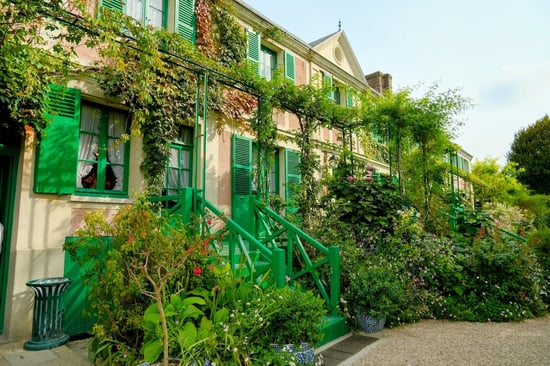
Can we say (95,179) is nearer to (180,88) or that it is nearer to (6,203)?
(6,203)

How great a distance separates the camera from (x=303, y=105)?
6684mm

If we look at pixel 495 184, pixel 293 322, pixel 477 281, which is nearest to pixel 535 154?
pixel 495 184

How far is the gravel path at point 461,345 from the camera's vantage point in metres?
3.48

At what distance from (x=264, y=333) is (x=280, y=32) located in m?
7.22

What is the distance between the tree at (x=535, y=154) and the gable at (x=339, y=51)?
16909mm

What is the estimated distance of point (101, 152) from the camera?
5238 mm

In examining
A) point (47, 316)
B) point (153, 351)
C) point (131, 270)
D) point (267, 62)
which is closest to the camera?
point (153, 351)

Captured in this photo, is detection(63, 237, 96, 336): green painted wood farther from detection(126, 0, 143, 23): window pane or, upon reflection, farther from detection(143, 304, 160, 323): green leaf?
detection(126, 0, 143, 23): window pane

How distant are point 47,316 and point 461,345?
471 centimetres

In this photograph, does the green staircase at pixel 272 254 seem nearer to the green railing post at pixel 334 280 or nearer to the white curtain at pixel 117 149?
the green railing post at pixel 334 280

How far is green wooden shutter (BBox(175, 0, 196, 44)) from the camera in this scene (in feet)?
20.7

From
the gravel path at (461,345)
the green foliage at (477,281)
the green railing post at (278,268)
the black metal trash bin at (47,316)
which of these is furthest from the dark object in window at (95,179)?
the green foliage at (477,281)

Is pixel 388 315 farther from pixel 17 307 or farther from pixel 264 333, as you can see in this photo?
pixel 17 307

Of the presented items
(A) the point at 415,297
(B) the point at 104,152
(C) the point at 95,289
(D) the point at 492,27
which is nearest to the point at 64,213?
(B) the point at 104,152
